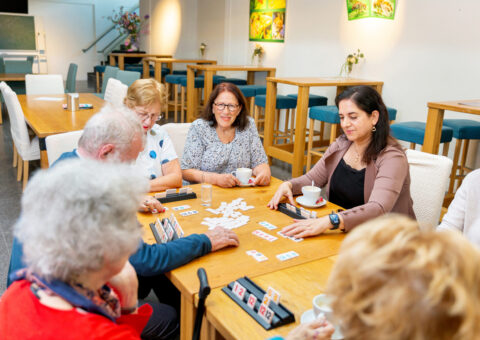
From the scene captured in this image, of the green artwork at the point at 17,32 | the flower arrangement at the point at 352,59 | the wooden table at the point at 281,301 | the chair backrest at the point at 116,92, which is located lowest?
the wooden table at the point at 281,301

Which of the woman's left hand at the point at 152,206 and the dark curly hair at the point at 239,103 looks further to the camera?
the dark curly hair at the point at 239,103

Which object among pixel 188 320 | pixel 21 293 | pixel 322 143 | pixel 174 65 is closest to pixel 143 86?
pixel 188 320

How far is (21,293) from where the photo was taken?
81cm

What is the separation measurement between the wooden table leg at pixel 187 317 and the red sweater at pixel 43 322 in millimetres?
433

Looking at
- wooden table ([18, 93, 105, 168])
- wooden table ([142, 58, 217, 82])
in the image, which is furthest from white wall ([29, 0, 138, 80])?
wooden table ([18, 93, 105, 168])

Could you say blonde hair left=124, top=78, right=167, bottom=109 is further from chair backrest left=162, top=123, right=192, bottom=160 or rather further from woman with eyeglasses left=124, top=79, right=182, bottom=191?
chair backrest left=162, top=123, right=192, bottom=160

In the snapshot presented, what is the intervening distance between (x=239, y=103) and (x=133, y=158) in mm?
1116

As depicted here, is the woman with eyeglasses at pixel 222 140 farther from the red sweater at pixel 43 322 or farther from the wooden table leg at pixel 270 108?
the wooden table leg at pixel 270 108

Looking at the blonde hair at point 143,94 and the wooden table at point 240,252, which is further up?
the blonde hair at point 143,94

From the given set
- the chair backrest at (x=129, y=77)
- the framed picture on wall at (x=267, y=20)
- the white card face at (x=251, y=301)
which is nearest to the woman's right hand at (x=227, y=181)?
the white card face at (x=251, y=301)

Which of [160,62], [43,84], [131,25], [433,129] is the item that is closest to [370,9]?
[433,129]

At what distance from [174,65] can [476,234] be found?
8.99 metres

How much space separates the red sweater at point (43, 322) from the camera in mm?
753

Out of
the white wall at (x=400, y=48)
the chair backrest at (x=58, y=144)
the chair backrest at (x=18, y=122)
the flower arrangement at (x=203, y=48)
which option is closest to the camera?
the chair backrest at (x=58, y=144)
